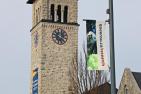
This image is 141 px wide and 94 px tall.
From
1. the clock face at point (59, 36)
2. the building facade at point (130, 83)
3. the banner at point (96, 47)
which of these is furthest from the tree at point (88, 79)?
the banner at point (96, 47)

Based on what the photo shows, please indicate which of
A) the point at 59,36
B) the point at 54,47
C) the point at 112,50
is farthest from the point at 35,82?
the point at 112,50

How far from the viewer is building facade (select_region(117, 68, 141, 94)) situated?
48.6 m

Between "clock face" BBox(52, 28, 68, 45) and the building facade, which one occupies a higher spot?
"clock face" BBox(52, 28, 68, 45)

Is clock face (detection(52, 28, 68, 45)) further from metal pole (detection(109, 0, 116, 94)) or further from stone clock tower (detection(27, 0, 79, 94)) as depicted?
metal pole (detection(109, 0, 116, 94))

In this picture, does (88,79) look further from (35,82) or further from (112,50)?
(112,50)

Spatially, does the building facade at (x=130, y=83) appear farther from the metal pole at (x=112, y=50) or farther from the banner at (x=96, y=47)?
the metal pole at (x=112, y=50)

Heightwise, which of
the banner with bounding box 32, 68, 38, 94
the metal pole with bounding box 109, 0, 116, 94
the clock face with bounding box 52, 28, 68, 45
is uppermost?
the clock face with bounding box 52, 28, 68, 45

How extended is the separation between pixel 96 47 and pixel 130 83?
30.4 m

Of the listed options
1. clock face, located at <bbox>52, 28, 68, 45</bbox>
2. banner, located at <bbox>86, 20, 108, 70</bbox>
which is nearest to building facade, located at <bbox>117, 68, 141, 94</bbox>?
clock face, located at <bbox>52, 28, 68, 45</bbox>

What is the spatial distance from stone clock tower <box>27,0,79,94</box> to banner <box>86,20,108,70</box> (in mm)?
44319

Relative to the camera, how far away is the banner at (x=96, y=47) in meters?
A: 19.2

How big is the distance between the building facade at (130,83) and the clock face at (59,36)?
1894cm

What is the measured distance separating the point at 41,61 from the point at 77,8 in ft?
27.6

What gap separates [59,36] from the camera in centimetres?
6819
